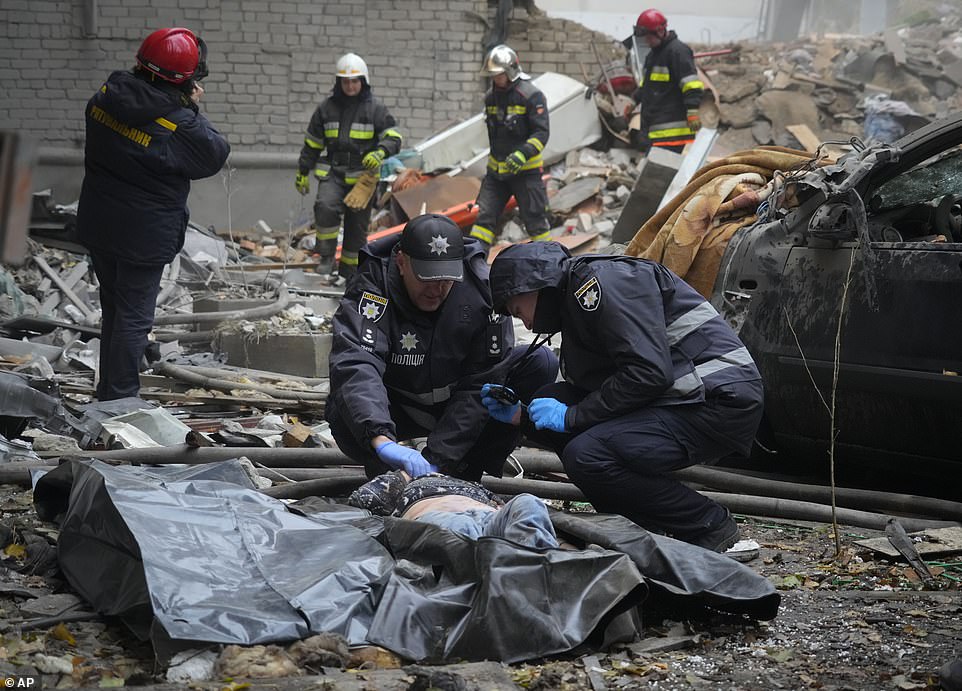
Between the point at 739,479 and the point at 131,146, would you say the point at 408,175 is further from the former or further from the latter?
the point at 739,479

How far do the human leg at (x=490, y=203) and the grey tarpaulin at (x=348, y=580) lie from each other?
6882mm

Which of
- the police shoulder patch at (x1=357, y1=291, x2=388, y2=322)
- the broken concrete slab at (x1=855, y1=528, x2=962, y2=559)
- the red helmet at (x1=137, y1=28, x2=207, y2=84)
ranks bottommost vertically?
the broken concrete slab at (x1=855, y1=528, x2=962, y2=559)

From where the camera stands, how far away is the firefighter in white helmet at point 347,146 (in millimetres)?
10273

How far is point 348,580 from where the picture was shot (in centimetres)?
311

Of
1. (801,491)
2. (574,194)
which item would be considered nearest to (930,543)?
(801,491)

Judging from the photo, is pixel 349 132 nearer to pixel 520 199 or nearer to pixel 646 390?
pixel 520 199

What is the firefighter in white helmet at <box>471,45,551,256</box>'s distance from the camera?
998 cm

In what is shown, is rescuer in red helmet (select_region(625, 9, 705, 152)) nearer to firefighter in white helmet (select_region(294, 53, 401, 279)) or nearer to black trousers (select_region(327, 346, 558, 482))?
firefighter in white helmet (select_region(294, 53, 401, 279))

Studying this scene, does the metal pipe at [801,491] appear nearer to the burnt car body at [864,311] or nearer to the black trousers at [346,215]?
the burnt car body at [864,311]

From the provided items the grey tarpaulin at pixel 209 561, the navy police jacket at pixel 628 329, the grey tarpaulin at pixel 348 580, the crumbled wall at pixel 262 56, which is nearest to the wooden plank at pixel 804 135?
the crumbled wall at pixel 262 56

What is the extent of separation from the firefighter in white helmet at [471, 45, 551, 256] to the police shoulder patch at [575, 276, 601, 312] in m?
6.11

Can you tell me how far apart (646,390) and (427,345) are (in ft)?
3.29

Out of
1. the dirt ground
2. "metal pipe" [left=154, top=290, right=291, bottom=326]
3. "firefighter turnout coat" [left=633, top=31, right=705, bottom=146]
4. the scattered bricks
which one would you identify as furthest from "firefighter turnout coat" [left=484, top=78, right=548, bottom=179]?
the dirt ground

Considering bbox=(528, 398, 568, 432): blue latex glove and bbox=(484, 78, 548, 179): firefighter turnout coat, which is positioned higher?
bbox=(484, 78, 548, 179): firefighter turnout coat
